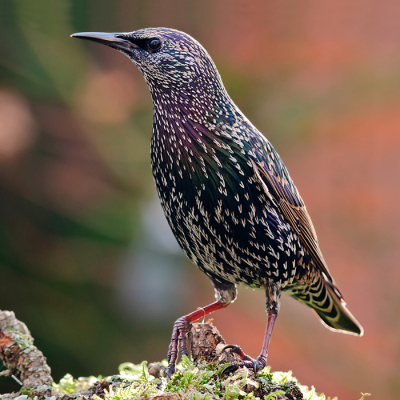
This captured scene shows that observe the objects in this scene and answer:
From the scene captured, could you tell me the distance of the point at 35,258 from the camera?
5168 millimetres

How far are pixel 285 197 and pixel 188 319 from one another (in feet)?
2.75

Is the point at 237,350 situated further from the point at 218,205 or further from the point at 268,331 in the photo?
the point at 218,205

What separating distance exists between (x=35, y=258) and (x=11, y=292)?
453 mm

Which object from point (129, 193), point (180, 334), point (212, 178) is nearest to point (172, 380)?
point (180, 334)

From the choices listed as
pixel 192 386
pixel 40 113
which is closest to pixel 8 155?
pixel 40 113

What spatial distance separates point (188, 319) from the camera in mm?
2385

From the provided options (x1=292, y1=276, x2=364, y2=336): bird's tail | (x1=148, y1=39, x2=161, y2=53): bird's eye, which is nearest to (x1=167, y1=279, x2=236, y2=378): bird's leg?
(x1=292, y1=276, x2=364, y2=336): bird's tail

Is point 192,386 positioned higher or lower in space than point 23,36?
lower

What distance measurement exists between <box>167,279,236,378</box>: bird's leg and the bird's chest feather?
1.00ft

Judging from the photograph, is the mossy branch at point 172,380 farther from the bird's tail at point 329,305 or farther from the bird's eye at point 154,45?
the bird's eye at point 154,45

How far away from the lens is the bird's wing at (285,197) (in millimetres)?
2252

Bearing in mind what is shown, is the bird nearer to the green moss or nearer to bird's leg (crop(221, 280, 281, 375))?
bird's leg (crop(221, 280, 281, 375))

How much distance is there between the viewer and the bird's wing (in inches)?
88.7

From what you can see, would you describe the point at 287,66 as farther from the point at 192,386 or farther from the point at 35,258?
the point at 192,386
